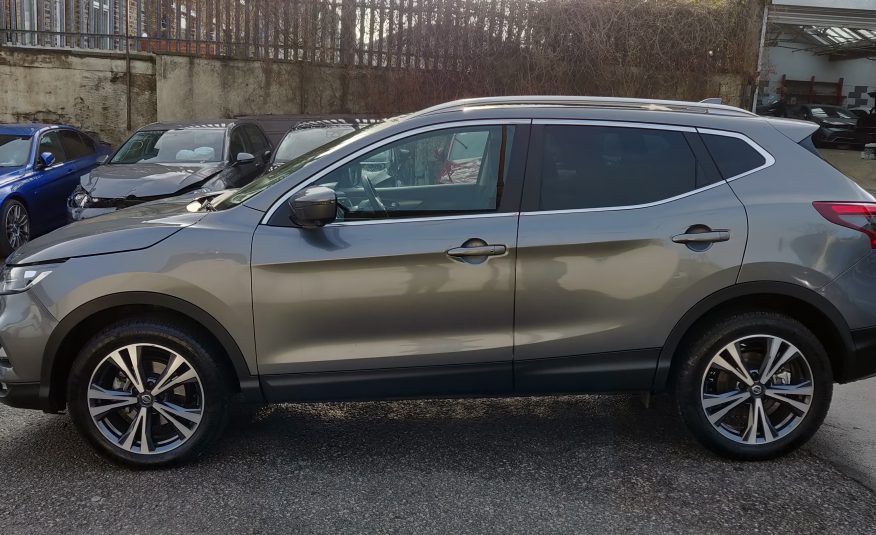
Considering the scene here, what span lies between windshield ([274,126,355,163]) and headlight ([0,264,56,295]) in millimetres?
5720

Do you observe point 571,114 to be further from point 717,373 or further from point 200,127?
point 200,127

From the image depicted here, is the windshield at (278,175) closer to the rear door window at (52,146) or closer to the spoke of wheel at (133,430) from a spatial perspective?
the spoke of wheel at (133,430)

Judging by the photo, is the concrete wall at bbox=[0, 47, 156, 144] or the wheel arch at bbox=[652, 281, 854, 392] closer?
the wheel arch at bbox=[652, 281, 854, 392]

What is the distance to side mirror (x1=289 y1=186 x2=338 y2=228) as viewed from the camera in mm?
3559

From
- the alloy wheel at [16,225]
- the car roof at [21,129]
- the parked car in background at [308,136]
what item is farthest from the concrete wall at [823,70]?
the alloy wheel at [16,225]

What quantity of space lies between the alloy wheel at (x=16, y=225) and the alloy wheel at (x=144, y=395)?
5693 mm

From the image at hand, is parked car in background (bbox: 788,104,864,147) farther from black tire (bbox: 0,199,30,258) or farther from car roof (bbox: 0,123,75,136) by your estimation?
black tire (bbox: 0,199,30,258)

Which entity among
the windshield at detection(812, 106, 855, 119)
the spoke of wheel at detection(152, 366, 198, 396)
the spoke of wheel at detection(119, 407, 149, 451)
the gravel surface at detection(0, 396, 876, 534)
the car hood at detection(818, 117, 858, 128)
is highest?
the windshield at detection(812, 106, 855, 119)

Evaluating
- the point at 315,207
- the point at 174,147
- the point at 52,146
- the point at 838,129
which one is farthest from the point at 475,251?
the point at 838,129

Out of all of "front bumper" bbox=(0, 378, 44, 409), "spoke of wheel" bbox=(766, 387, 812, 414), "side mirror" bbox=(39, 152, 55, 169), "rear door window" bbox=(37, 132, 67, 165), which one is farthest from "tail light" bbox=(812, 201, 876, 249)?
"rear door window" bbox=(37, 132, 67, 165)

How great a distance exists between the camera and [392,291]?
3.62 metres

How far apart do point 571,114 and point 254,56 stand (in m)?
11.8

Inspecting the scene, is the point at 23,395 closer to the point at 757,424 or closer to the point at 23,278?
the point at 23,278

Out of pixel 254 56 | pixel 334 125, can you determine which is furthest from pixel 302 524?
pixel 254 56
